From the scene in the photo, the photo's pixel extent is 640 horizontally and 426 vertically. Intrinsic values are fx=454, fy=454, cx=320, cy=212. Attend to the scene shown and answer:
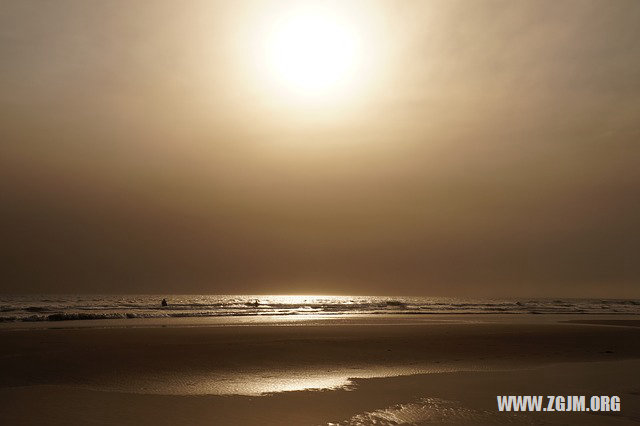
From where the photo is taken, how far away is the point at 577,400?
1138 centimetres

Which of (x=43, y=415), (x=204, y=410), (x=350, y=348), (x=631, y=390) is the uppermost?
(x=350, y=348)

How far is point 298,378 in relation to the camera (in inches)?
557

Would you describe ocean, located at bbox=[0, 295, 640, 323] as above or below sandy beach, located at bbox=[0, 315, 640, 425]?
above

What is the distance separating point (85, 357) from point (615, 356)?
73.7ft

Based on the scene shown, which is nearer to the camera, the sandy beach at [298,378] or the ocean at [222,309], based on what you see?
the sandy beach at [298,378]

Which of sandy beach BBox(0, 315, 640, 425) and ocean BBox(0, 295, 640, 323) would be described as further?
ocean BBox(0, 295, 640, 323)

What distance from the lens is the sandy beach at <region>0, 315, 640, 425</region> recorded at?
9.92m

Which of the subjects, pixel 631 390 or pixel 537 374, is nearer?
pixel 631 390

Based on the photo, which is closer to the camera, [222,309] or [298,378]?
[298,378]

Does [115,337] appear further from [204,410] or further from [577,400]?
[577,400]

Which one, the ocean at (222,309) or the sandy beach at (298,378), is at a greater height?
the ocean at (222,309)

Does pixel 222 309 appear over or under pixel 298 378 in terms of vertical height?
over

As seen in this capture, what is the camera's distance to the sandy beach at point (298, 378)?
391 inches

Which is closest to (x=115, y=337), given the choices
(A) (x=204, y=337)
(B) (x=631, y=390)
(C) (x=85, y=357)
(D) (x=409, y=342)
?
(A) (x=204, y=337)
